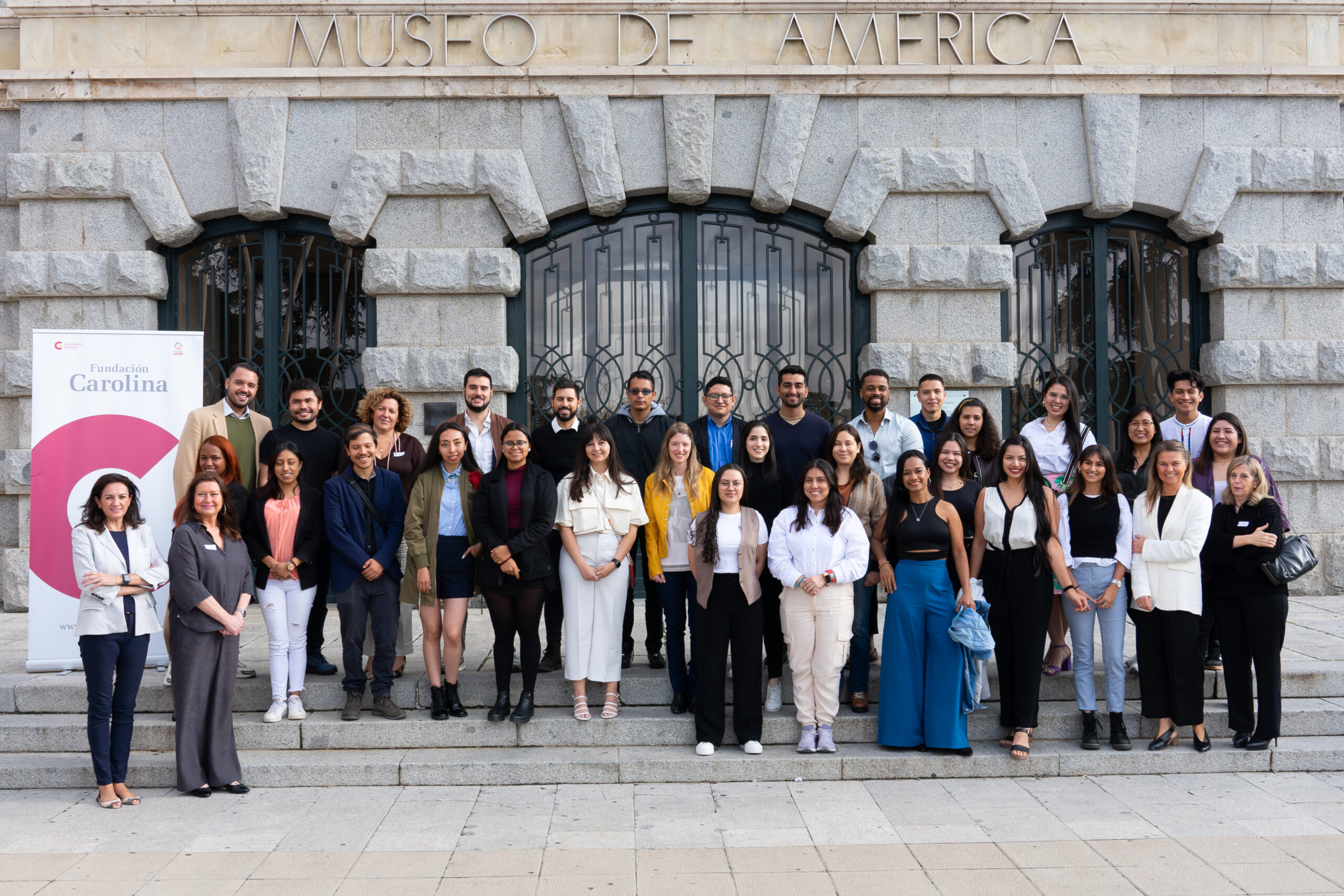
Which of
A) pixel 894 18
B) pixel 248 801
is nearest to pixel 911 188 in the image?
pixel 894 18

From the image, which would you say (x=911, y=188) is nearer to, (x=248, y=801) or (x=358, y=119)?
(x=358, y=119)

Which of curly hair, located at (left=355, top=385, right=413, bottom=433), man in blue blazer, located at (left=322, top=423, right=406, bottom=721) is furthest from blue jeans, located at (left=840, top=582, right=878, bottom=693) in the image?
curly hair, located at (left=355, top=385, right=413, bottom=433)

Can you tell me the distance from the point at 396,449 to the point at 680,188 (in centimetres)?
400

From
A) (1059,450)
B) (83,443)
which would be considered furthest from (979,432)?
(83,443)

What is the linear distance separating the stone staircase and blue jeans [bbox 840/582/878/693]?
0.72 feet

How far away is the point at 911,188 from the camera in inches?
375

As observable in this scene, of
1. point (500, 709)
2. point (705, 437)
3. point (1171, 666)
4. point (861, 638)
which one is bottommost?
point (500, 709)

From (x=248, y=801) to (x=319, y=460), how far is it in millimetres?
2280

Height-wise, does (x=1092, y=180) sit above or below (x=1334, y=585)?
above

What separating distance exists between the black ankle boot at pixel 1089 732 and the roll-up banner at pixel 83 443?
6308mm

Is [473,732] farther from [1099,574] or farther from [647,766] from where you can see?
[1099,574]

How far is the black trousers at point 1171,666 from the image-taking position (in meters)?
6.16

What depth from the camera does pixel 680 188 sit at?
9.49 metres

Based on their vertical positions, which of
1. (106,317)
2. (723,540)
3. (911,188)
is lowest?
(723,540)
